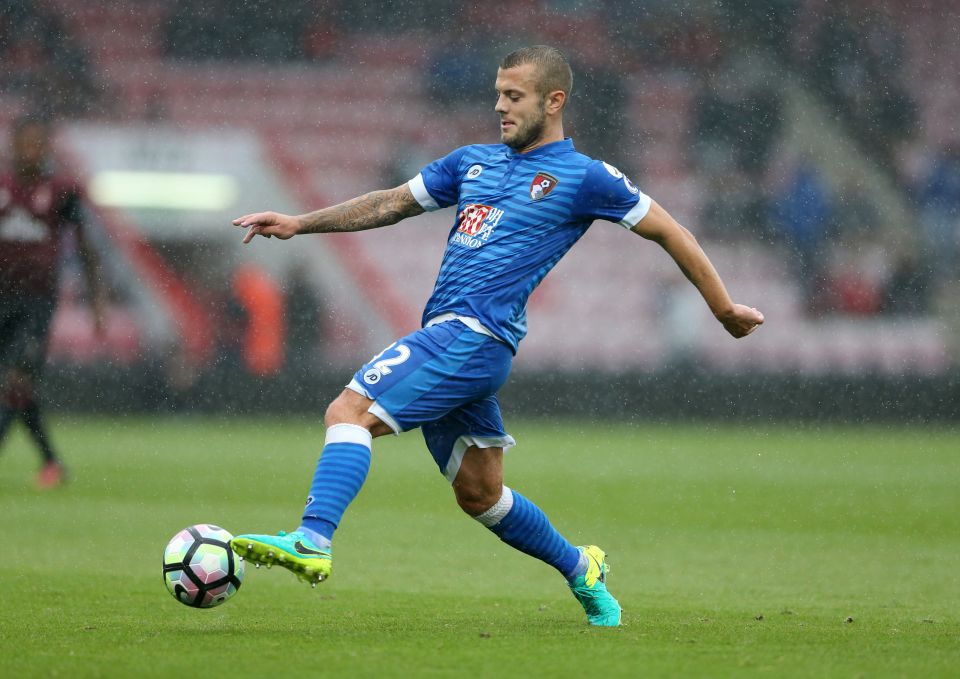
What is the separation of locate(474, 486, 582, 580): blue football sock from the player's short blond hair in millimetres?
1347

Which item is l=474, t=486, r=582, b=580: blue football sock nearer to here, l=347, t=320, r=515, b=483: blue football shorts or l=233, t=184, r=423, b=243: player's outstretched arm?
l=347, t=320, r=515, b=483: blue football shorts

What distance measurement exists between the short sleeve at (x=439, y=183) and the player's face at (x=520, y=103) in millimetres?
279

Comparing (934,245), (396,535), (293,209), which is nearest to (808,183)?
(934,245)

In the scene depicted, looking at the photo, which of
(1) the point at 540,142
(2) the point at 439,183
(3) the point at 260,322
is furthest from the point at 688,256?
(3) the point at 260,322

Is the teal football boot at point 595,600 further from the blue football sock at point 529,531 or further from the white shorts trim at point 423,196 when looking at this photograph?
the white shorts trim at point 423,196

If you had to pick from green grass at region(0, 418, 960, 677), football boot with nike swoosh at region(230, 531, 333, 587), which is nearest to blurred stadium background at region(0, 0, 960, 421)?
green grass at region(0, 418, 960, 677)

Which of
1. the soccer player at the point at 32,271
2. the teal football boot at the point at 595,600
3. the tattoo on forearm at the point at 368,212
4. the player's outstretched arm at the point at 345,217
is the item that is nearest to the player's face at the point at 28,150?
the soccer player at the point at 32,271

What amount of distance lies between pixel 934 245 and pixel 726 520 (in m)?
10.8

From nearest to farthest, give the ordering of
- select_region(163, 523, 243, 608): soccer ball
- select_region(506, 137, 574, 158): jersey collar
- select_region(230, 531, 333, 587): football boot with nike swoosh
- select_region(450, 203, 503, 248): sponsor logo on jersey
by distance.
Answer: select_region(230, 531, 333, 587): football boot with nike swoosh
select_region(163, 523, 243, 608): soccer ball
select_region(450, 203, 503, 248): sponsor logo on jersey
select_region(506, 137, 574, 158): jersey collar

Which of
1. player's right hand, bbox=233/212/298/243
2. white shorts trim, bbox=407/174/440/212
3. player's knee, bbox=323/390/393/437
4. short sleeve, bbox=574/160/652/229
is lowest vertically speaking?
player's knee, bbox=323/390/393/437

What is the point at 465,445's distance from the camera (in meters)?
4.77

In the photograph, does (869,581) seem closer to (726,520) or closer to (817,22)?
(726,520)

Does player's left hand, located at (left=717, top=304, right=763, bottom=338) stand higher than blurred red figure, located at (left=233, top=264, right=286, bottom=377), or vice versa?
player's left hand, located at (left=717, top=304, right=763, bottom=338)

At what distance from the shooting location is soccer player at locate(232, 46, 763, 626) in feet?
14.4
